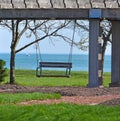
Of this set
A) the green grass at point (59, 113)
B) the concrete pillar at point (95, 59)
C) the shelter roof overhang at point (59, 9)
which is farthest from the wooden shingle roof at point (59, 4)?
the green grass at point (59, 113)

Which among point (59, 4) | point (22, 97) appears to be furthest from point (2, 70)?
point (22, 97)

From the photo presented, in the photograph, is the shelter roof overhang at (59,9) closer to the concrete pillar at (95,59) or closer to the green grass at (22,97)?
the concrete pillar at (95,59)

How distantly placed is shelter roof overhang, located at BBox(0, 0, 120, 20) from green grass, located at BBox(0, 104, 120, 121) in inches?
308

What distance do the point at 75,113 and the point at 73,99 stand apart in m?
3.78

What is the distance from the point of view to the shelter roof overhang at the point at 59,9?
1888 centimetres

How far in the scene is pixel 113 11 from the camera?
62.0ft

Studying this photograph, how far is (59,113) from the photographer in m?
10.5

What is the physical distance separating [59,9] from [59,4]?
29 cm

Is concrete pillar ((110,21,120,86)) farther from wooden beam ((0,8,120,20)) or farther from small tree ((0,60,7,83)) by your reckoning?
small tree ((0,60,7,83))

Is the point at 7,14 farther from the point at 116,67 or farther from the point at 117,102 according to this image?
the point at 117,102

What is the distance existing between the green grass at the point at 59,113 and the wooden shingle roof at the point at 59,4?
8.08 meters

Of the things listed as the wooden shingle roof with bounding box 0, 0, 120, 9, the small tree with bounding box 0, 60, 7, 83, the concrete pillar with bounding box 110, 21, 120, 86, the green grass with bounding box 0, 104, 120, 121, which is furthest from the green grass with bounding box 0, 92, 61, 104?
the small tree with bounding box 0, 60, 7, 83

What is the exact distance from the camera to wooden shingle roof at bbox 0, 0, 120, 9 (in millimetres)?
19094

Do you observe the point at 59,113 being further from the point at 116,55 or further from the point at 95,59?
the point at 116,55
